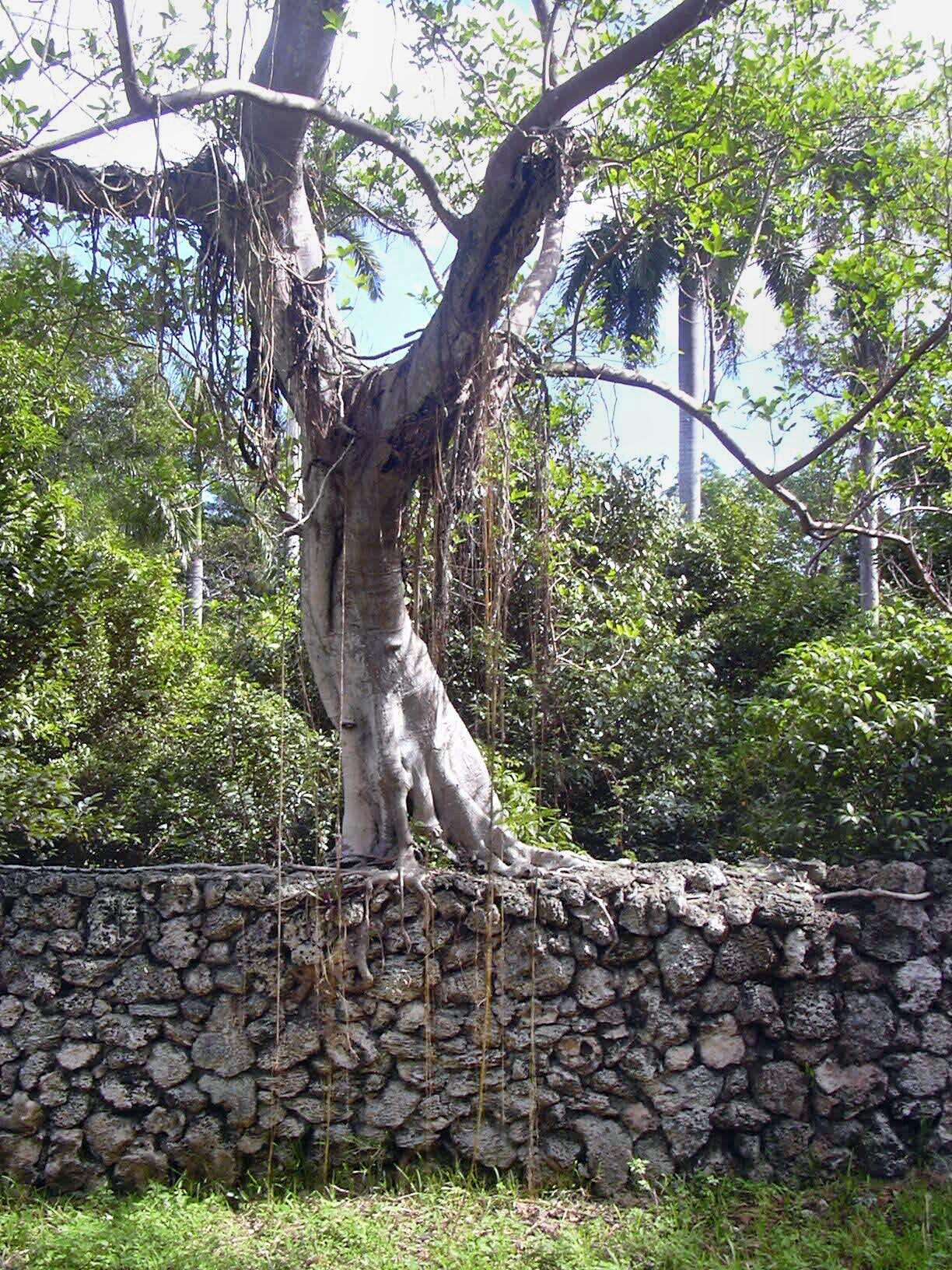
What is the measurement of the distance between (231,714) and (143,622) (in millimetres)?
1337

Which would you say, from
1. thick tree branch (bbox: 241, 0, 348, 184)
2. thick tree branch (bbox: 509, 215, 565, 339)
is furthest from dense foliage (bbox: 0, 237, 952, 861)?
thick tree branch (bbox: 241, 0, 348, 184)

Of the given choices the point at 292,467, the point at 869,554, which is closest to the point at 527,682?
the point at 292,467

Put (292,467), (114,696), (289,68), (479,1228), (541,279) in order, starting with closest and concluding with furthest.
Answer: (479,1228), (289,68), (292,467), (541,279), (114,696)

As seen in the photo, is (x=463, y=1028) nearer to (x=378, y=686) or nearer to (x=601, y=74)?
Answer: (x=378, y=686)

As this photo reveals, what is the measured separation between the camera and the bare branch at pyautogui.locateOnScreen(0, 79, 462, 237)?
390 cm

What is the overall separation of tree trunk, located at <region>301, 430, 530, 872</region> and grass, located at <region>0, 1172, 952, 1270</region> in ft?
4.85

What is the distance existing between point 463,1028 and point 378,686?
1.69m

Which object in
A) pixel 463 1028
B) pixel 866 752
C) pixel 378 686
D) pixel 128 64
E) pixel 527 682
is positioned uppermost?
pixel 128 64

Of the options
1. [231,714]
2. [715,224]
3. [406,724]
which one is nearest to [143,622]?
[231,714]

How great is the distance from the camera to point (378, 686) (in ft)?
18.1

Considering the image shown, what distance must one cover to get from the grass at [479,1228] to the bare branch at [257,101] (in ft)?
13.4

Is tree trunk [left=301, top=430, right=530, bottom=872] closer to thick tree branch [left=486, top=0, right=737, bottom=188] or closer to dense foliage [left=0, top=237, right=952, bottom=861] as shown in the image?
dense foliage [left=0, top=237, right=952, bottom=861]

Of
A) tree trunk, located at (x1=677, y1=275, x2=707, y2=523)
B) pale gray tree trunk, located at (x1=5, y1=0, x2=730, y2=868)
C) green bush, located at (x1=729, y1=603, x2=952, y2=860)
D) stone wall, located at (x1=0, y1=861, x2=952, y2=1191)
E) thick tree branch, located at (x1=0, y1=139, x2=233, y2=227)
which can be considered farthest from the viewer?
tree trunk, located at (x1=677, y1=275, x2=707, y2=523)

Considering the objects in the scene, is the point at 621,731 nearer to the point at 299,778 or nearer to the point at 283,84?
the point at 299,778
